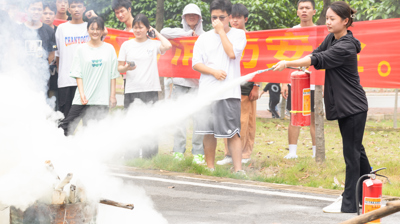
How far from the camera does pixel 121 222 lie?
510 cm

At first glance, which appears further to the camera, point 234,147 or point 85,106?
point 85,106

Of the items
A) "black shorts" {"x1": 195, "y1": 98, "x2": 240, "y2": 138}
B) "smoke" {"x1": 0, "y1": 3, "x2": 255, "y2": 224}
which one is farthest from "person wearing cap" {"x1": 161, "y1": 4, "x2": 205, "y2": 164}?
"smoke" {"x1": 0, "y1": 3, "x2": 255, "y2": 224}

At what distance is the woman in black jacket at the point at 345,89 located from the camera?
5.54m

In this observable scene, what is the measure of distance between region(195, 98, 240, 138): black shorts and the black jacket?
1.99m

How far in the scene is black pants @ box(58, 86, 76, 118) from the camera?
28.7 ft

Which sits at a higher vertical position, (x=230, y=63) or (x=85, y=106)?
(x=230, y=63)

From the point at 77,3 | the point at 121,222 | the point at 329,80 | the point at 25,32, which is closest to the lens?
the point at 121,222

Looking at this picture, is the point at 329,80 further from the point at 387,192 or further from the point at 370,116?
the point at 370,116

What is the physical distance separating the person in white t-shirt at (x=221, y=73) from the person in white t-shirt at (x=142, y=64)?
119 centimetres

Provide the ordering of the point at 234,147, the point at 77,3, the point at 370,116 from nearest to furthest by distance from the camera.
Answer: the point at 234,147
the point at 77,3
the point at 370,116

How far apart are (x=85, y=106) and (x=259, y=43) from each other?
3.20m

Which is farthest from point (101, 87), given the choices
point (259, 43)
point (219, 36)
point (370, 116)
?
point (370, 116)

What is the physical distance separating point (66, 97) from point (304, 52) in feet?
12.6

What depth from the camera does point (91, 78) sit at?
8305 mm
